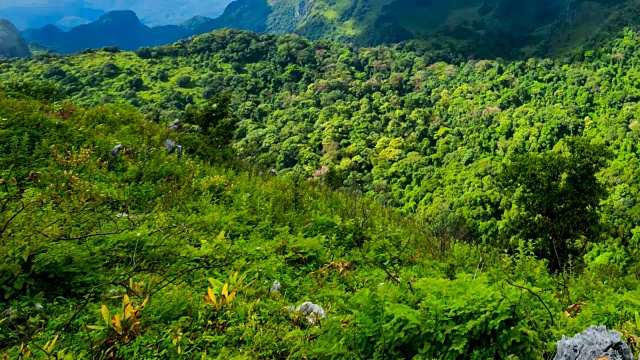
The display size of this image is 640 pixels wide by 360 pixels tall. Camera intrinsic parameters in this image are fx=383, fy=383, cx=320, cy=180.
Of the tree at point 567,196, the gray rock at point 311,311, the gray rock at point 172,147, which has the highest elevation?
the gray rock at point 172,147

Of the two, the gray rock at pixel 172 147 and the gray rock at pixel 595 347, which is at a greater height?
the gray rock at pixel 595 347

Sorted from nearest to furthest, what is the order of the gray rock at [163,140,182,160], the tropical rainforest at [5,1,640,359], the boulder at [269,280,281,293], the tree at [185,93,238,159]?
the tropical rainforest at [5,1,640,359] < the boulder at [269,280,281,293] < the gray rock at [163,140,182,160] < the tree at [185,93,238,159]

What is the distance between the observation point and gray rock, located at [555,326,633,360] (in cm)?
246

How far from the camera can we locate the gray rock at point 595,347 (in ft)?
8.06

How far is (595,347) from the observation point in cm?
247

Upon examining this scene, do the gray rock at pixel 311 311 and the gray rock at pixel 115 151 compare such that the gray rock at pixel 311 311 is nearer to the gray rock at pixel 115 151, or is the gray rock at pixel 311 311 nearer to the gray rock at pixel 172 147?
the gray rock at pixel 115 151

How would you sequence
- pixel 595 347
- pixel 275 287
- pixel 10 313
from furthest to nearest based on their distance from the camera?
pixel 275 287
pixel 10 313
pixel 595 347

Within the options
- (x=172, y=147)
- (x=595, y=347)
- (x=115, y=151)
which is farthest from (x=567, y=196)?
(x=115, y=151)

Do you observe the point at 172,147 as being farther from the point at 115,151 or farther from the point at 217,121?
the point at 217,121

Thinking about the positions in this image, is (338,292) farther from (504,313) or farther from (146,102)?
(146,102)

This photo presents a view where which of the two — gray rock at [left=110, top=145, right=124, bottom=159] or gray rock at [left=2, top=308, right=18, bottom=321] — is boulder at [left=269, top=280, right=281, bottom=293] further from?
gray rock at [left=110, top=145, right=124, bottom=159]

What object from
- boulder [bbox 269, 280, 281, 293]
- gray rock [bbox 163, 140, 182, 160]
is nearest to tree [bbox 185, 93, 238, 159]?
gray rock [bbox 163, 140, 182, 160]

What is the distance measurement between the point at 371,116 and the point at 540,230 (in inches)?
4160

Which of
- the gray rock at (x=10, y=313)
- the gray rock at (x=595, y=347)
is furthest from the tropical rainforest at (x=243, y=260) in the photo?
the gray rock at (x=595, y=347)
